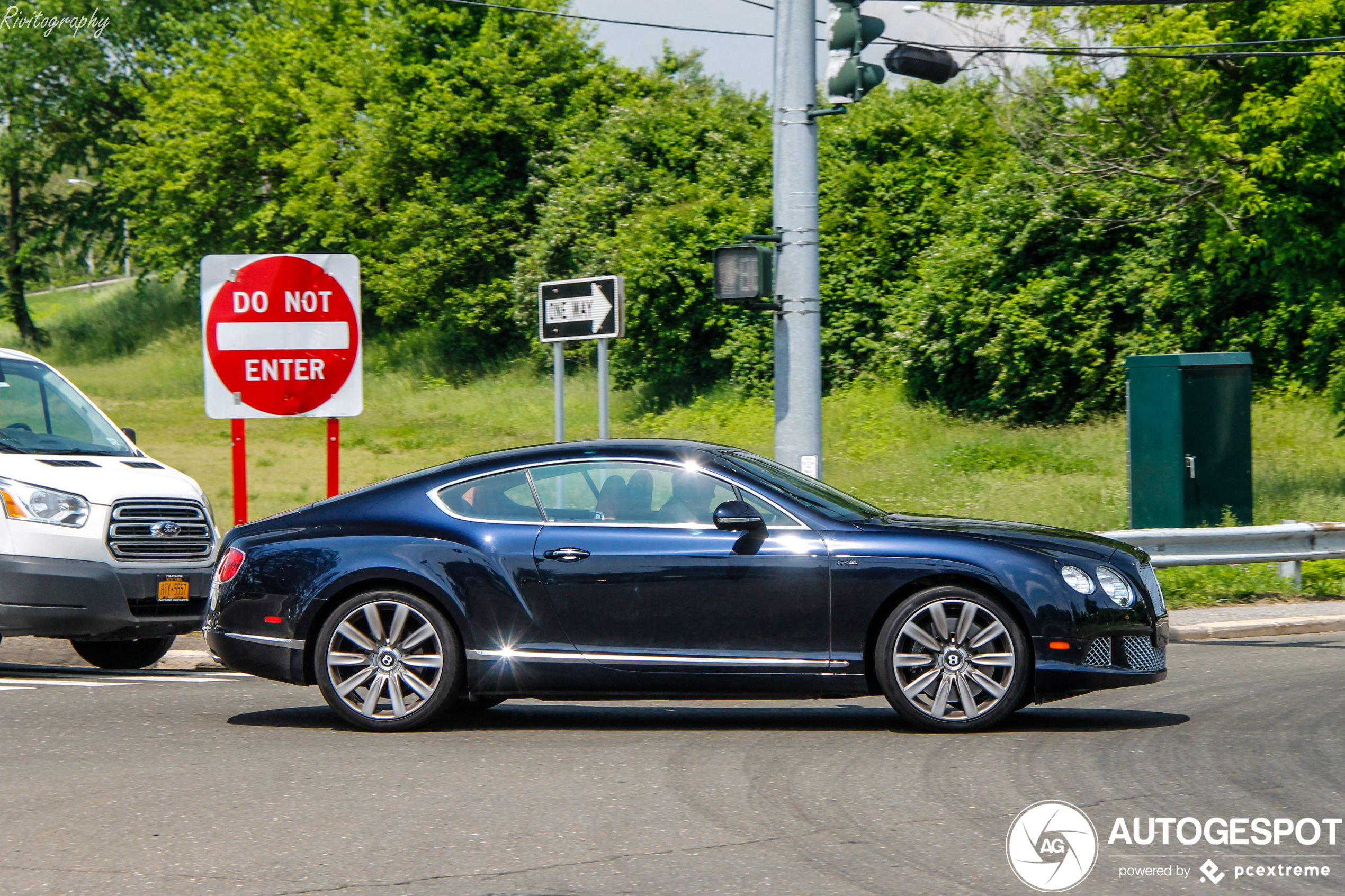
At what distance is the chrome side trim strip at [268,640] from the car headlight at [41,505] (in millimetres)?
2448

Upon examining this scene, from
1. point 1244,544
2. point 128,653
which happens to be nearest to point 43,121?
point 128,653

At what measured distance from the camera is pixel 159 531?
998 centimetres

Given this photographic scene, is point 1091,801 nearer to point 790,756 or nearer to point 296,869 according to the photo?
point 790,756

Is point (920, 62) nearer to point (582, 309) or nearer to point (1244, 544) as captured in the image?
point (582, 309)

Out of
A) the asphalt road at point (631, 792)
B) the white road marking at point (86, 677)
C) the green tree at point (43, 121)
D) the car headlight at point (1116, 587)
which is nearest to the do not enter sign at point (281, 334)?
the white road marking at point (86, 677)

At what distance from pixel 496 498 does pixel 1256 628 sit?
→ 6.85 metres

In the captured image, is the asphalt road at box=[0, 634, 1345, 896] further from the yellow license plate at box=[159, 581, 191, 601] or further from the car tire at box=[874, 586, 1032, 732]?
the yellow license plate at box=[159, 581, 191, 601]

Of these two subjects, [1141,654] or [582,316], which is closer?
[1141,654]

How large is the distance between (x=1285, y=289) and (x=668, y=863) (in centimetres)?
1620

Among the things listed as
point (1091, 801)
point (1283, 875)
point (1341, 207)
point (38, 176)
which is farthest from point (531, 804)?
point (38, 176)

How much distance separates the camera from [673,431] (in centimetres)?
3083

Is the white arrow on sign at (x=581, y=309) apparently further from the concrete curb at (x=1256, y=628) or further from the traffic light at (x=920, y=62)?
the concrete curb at (x=1256, y=628)

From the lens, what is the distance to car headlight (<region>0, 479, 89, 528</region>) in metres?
9.51

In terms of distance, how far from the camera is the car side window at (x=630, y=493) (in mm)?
7566
